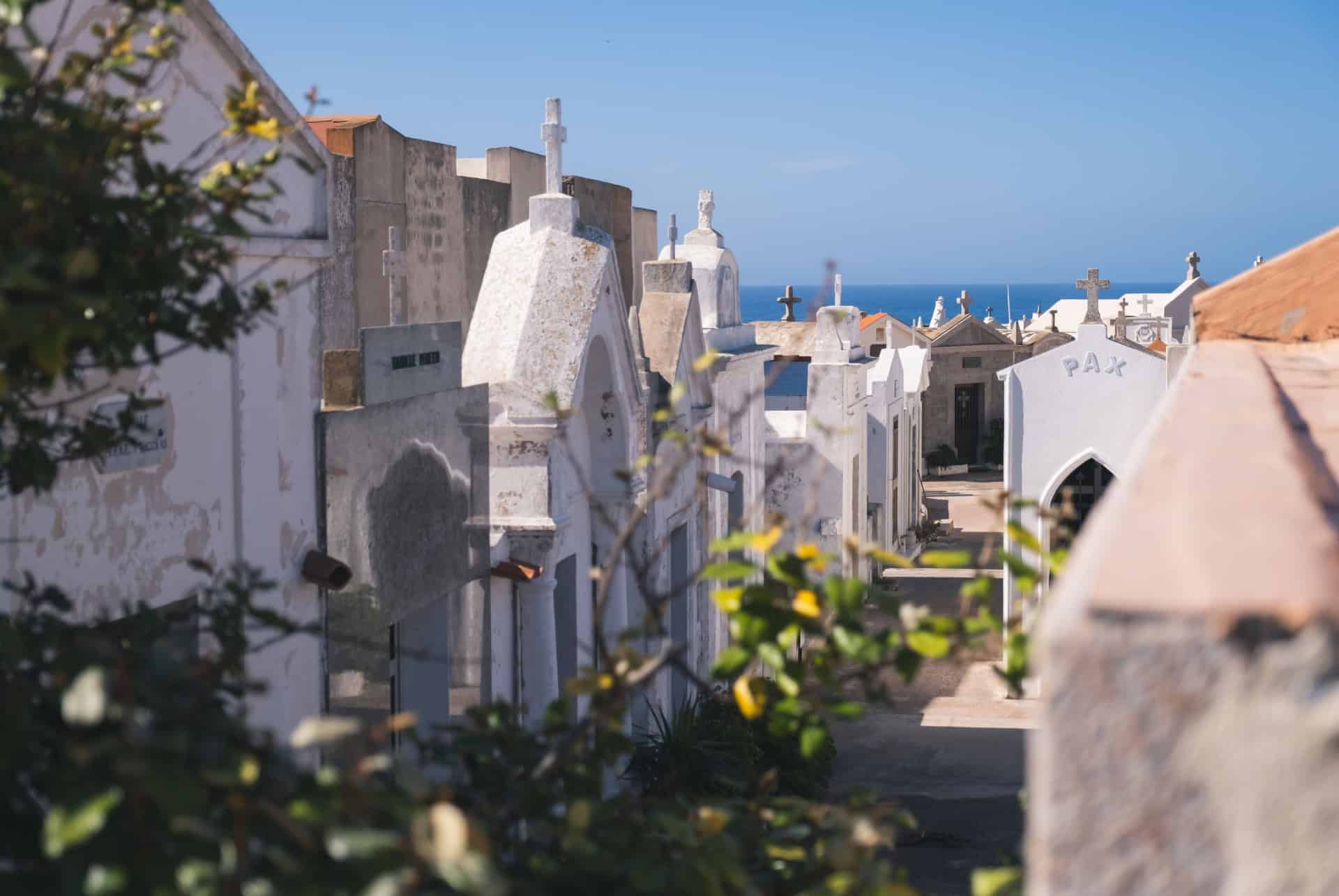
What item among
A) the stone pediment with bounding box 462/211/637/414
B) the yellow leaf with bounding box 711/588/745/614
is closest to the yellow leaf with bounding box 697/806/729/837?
the yellow leaf with bounding box 711/588/745/614

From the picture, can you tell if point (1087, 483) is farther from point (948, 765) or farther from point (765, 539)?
point (765, 539)

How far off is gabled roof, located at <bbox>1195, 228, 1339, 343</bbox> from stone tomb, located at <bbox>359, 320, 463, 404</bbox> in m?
4.29

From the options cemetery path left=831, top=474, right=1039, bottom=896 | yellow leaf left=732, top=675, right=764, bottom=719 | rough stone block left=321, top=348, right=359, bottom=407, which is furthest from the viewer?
cemetery path left=831, top=474, right=1039, bottom=896

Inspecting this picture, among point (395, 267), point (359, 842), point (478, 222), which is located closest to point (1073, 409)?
point (478, 222)

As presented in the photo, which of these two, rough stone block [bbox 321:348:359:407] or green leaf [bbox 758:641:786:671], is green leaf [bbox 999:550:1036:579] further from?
rough stone block [bbox 321:348:359:407]

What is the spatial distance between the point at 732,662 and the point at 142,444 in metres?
3.55

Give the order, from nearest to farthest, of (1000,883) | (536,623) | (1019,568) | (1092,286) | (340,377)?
(1000,883) → (1019,568) → (340,377) → (536,623) → (1092,286)

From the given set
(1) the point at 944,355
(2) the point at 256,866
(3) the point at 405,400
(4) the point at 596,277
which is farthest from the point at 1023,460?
(1) the point at 944,355

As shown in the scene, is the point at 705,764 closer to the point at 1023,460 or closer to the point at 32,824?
the point at 1023,460

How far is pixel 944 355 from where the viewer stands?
42969 mm

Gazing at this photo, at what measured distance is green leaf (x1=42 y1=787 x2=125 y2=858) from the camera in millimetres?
1607

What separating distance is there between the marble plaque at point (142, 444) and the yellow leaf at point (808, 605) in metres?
3.51

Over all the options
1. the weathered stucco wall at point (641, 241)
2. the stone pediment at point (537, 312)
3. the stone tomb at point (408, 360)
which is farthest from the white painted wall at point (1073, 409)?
the stone tomb at point (408, 360)

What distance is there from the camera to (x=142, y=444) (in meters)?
5.35
